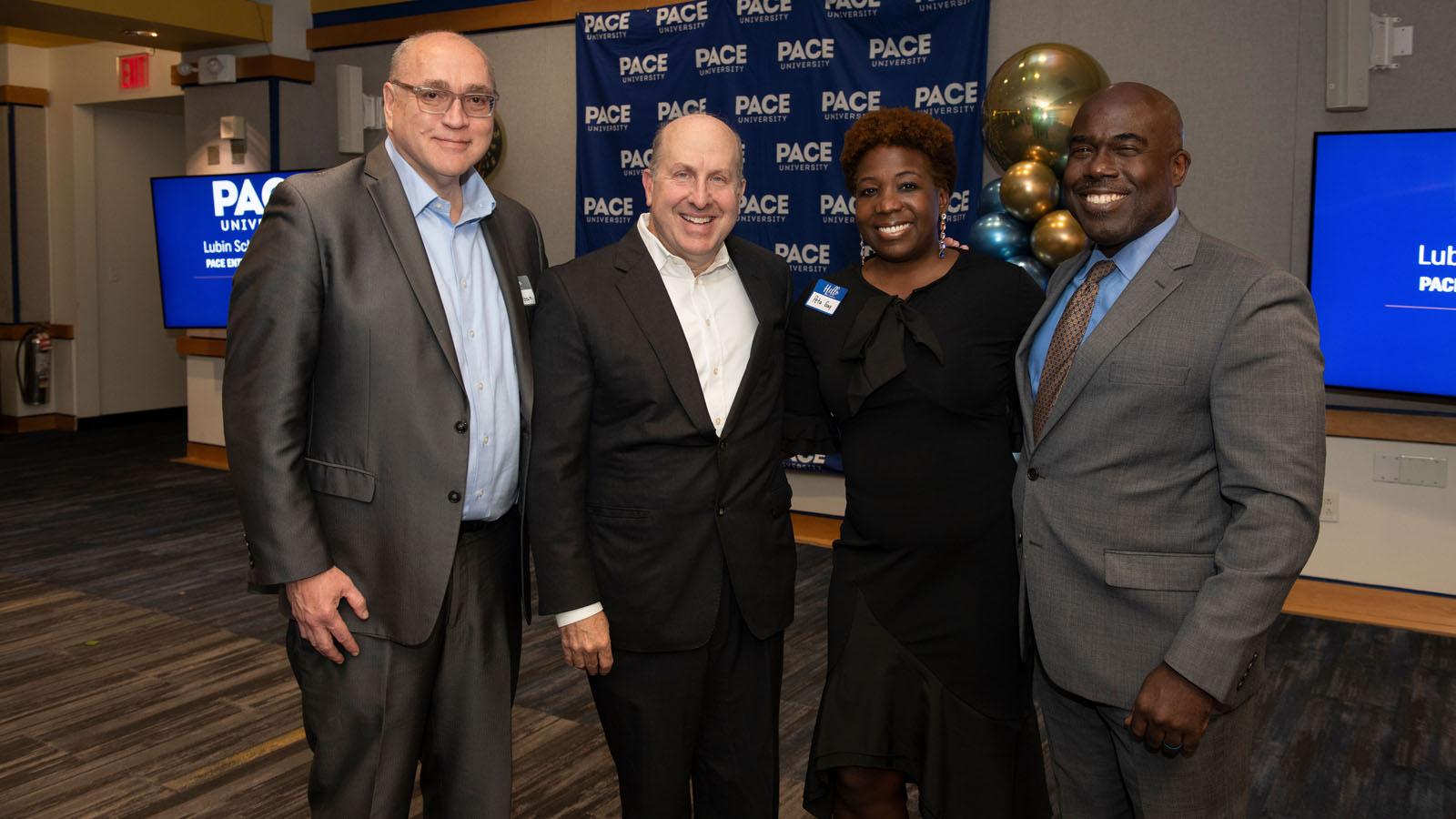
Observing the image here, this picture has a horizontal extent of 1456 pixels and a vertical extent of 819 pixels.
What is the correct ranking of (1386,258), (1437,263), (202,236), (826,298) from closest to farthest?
(826,298) → (1437,263) → (1386,258) → (202,236)

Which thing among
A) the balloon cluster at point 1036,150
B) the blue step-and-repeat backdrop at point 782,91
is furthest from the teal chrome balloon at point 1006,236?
the blue step-and-repeat backdrop at point 782,91

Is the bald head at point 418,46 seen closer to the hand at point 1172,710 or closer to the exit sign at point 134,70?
the hand at point 1172,710

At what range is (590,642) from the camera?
1969mm

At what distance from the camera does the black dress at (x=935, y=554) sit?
79.6 inches

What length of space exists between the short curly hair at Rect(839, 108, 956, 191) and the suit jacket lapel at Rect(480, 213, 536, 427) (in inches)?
26.6

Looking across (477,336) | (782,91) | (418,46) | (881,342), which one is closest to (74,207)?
(782,91)

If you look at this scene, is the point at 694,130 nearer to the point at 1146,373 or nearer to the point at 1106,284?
the point at 1106,284

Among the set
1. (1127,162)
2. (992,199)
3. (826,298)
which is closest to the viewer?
(1127,162)

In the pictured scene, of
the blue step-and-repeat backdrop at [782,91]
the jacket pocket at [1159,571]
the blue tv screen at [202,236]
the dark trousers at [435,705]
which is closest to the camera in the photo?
the jacket pocket at [1159,571]

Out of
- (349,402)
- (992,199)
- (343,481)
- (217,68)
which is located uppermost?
(217,68)

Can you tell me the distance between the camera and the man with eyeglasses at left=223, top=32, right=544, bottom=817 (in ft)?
6.11

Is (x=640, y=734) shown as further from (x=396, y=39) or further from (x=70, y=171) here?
(x=70, y=171)

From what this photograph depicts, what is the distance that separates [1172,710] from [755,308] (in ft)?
3.24

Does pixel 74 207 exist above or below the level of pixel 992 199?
above
